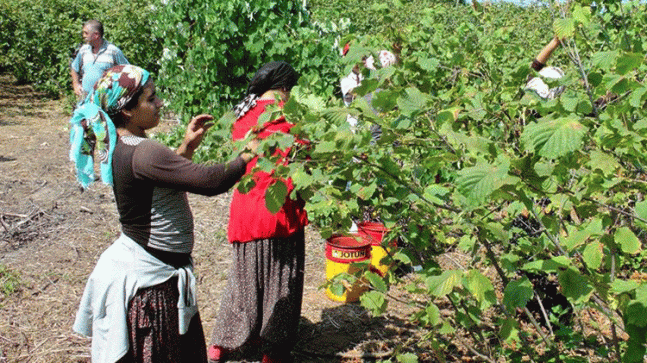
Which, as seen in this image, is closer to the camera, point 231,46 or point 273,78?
point 273,78

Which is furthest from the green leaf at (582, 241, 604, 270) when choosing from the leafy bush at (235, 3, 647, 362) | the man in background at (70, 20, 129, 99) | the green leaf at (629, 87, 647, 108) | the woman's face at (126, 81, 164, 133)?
the man in background at (70, 20, 129, 99)

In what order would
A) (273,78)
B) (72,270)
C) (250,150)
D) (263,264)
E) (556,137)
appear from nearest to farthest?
(556,137)
(250,150)
(273,78)
(263,264)
(72,270)

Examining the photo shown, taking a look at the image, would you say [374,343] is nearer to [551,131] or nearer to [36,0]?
[551,131]

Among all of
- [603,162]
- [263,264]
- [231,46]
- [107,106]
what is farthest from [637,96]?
[231,46]

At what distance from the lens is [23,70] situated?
43.3 ft

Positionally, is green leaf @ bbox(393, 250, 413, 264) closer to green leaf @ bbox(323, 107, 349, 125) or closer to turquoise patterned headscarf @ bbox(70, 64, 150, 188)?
green leaf @ bbox(323, 107, 349, 125)

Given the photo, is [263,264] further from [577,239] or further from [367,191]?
[577,239]

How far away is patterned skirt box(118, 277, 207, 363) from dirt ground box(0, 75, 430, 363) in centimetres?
58

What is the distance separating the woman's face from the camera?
2.49 m

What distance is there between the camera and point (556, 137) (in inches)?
51.4

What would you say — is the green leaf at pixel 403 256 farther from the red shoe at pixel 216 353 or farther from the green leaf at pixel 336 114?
the red shoe at pixel 216 353

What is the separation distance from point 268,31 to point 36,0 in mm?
9712

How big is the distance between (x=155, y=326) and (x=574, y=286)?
1582 millimetres

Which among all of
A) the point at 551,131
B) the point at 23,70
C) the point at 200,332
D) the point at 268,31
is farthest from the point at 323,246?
the point at 23,70
